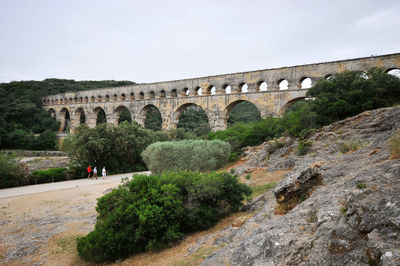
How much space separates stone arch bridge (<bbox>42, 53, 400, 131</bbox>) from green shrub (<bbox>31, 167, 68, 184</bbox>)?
10.1 metres

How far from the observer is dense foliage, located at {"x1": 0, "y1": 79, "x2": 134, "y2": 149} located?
30906 mm

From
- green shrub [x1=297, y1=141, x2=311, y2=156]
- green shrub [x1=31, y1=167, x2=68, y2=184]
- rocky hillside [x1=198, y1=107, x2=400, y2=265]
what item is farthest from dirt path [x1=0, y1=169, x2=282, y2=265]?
green shrub [x1=31, y1=167, x2=68, y2=184]

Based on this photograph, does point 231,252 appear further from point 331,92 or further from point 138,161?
point 138,161

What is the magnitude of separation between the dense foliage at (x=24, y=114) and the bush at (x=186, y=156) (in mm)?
25982

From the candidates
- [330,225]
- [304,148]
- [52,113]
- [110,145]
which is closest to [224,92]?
[110,145]

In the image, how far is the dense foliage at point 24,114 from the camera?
3091cm

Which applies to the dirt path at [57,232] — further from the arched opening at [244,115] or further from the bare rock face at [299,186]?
the arched opening at [244,115]

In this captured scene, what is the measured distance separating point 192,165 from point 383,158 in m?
8.19

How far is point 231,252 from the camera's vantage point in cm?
345

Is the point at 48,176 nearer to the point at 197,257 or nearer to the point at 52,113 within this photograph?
the point at 197,257

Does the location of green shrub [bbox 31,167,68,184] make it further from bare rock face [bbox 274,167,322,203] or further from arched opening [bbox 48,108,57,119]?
arched opening [bbox 48,108,57,119]

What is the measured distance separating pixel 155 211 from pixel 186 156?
6.71 metres

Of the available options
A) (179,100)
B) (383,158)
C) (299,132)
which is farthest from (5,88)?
(383,158)

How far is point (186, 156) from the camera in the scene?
1162cm
